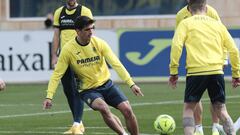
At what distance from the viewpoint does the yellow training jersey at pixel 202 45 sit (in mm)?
12242

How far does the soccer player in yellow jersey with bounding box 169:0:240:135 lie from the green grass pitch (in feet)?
7.42

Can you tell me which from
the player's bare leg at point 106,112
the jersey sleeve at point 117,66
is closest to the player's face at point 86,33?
the jersey sleeve at point 117,66

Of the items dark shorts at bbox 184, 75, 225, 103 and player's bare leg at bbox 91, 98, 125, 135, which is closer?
dark shorts at bbox 184, 75, 225, 103

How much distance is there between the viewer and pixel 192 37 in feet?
40.3

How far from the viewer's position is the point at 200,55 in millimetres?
12250

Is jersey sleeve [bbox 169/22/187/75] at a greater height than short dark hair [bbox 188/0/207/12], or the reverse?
short dark hair [bbox 188/0/207/12]

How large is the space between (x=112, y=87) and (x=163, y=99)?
7.87 m

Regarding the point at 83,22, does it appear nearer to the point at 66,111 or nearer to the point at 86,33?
the point at 86,33

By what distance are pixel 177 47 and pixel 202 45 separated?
361mm

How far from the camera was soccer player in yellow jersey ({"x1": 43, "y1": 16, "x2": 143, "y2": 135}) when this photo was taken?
13156mm

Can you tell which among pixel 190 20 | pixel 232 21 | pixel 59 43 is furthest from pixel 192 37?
pixel 232 21

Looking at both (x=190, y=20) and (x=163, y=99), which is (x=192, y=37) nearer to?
(x=190, y=20)

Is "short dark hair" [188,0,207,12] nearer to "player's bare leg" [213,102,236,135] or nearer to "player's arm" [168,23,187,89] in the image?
"player's arm" [168,23,187,89]

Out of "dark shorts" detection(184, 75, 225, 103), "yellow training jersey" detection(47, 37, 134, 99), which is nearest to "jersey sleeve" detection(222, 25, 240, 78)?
"dark shorts" detection(184, 75, 225, 103)
